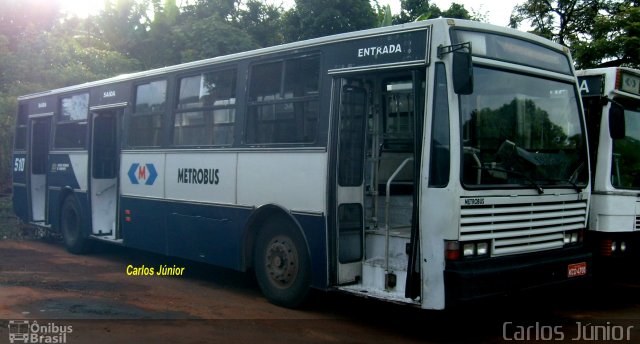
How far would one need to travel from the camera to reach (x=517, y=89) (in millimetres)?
6566

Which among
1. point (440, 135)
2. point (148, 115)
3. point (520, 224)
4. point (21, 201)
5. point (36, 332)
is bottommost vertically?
point (36, 332)

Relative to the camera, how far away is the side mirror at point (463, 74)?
5.75 metres

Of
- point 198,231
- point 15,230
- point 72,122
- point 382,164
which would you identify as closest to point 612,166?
point 382,164

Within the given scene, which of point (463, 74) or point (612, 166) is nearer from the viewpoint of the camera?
point (463, 74)

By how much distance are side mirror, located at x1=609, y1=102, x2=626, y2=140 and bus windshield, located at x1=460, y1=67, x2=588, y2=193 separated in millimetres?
941

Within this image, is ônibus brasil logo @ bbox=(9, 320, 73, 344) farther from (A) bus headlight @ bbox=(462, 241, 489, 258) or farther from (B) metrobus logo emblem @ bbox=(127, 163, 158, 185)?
(A) bus headlight @ bbox=(462, 241, 489, 258)

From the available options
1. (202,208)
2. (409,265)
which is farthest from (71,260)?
(409,265)

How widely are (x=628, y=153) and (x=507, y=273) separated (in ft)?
11.2

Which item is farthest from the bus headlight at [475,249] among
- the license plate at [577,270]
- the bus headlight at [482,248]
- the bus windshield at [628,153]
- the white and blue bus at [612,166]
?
the bus windshield at [628,153]

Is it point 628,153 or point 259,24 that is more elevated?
point 259,24

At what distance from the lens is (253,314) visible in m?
7.41

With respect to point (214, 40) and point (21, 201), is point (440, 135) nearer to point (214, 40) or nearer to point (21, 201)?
point (21, 201)

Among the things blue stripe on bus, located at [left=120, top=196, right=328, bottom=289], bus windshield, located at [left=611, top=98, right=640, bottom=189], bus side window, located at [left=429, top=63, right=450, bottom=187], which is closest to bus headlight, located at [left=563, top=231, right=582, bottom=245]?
bus windshield, located at [left=611, top=98, right=640, bottom=189]

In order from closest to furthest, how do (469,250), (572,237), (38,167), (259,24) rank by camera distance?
(469,250) < (572,237) < (38,167) < (259,24)
